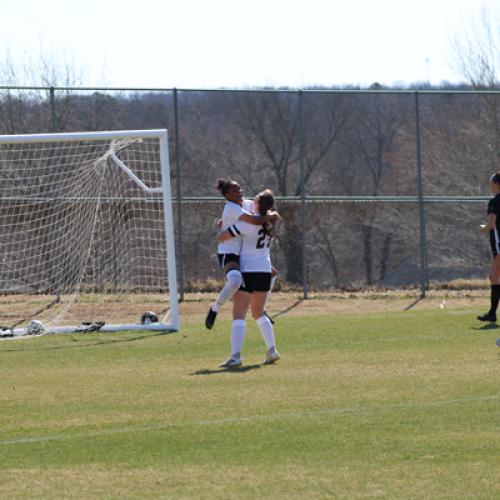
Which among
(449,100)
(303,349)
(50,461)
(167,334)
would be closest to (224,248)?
(303,349)

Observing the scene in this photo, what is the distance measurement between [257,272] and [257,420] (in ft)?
12.5

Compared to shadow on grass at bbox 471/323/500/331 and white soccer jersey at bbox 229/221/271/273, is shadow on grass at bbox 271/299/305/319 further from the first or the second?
white soccer jersey at bbox 229/221/271/273

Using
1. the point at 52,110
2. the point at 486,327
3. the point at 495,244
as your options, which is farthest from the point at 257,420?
the point at 52,110

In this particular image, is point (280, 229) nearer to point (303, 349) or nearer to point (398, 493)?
point (303, 349)

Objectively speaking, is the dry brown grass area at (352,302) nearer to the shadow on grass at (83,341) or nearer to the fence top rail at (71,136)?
the shadow on grass at (83,341)

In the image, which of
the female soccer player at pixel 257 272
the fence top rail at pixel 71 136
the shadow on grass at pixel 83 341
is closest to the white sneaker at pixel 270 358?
the female soccer player at pixel 257 272

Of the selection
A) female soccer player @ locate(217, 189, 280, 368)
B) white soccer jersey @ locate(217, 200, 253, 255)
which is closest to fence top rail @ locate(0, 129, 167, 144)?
white soccer jersey @ locate(217, 200, 253, 255)

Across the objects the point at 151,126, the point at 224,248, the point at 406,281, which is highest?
→ the point at 151,126

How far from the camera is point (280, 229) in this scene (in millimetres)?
24656

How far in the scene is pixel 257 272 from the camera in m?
13.3

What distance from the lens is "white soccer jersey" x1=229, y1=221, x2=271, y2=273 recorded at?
13.3m

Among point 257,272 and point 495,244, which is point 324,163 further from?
point 257,272

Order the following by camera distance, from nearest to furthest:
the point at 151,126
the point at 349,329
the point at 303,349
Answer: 1. the point at 303,349
2. the point at 349,329
3. the point at 151,126

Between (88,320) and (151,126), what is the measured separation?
9.89 meters
